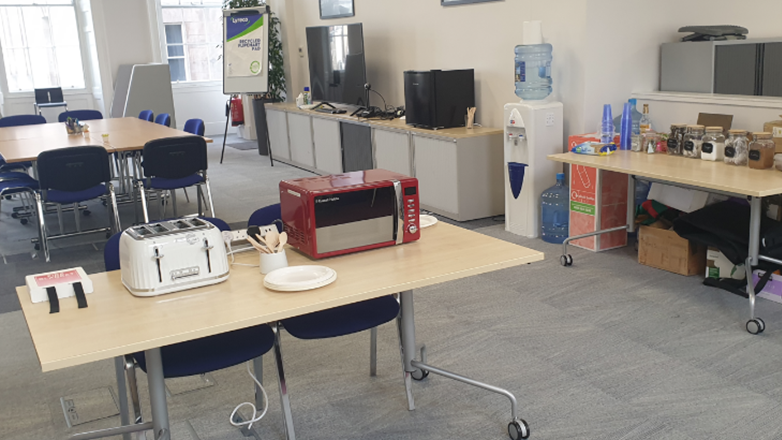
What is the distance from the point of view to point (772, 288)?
389cm

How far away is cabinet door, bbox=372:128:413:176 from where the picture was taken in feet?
20.6

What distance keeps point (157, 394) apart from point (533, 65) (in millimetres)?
3960

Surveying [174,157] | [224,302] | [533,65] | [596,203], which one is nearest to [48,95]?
[174,157]

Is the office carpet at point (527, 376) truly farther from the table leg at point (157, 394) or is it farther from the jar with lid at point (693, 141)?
the jar with lid at point (693, 141)

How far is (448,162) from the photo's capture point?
5668 mm

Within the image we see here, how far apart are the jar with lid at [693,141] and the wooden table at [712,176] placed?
5 cm

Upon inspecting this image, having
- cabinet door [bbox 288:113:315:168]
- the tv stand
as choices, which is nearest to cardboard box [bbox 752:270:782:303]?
the tv stand

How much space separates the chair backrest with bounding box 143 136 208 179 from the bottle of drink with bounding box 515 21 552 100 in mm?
2516

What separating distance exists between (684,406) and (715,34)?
118 inches

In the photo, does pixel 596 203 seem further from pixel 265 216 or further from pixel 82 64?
pixel 82 64

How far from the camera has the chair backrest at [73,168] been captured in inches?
197

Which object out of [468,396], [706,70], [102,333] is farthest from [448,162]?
[102,333]

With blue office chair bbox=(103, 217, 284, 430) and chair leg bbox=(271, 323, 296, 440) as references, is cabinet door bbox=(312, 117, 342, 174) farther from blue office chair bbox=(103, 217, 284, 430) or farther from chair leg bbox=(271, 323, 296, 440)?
chair leg bbox=(271, 323, 296, 440)

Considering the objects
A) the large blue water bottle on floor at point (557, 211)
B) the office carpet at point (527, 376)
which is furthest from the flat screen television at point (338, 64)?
the office carpet at point (527, 376)
